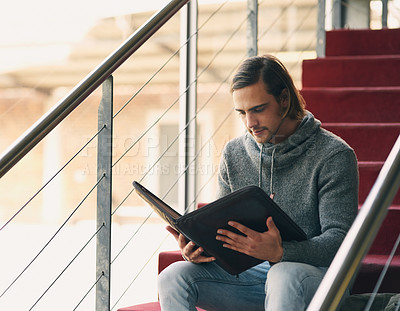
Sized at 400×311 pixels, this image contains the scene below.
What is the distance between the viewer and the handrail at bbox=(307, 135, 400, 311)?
60cm

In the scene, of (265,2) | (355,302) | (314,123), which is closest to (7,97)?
(265,2)

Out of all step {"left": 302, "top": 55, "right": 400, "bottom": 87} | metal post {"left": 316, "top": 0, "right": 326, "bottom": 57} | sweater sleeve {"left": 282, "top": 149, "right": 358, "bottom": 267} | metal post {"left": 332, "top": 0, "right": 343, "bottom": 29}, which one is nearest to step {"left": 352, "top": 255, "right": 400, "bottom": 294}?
sweater sleeve {"left": 282, "top": 149, "right": 358, "bottom": 267}

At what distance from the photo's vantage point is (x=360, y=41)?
2.45 m

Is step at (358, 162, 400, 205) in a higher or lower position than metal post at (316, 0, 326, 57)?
lower

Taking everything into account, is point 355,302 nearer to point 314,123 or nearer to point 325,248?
point 325,248

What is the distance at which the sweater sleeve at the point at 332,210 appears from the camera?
43.6 inches

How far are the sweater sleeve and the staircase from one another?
337 millimetres

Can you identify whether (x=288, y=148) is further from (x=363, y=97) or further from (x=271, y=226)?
(x=363, y=97)

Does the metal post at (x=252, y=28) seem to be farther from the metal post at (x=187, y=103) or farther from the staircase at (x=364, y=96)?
the metal post at (x=187, y=103)

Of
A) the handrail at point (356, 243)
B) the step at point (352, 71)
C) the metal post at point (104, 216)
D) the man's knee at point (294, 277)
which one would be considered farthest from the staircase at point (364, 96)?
the handrail at point (356, 243)

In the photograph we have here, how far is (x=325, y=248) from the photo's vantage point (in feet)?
3.68

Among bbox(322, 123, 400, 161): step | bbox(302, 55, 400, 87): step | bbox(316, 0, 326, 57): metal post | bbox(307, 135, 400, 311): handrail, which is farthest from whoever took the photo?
bbox(316, 0, 326, 57): metal post

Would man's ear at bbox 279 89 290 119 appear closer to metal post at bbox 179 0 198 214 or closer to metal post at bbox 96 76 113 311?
metal post at bbox 96 76 113 311

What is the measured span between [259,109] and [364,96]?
0.93m
